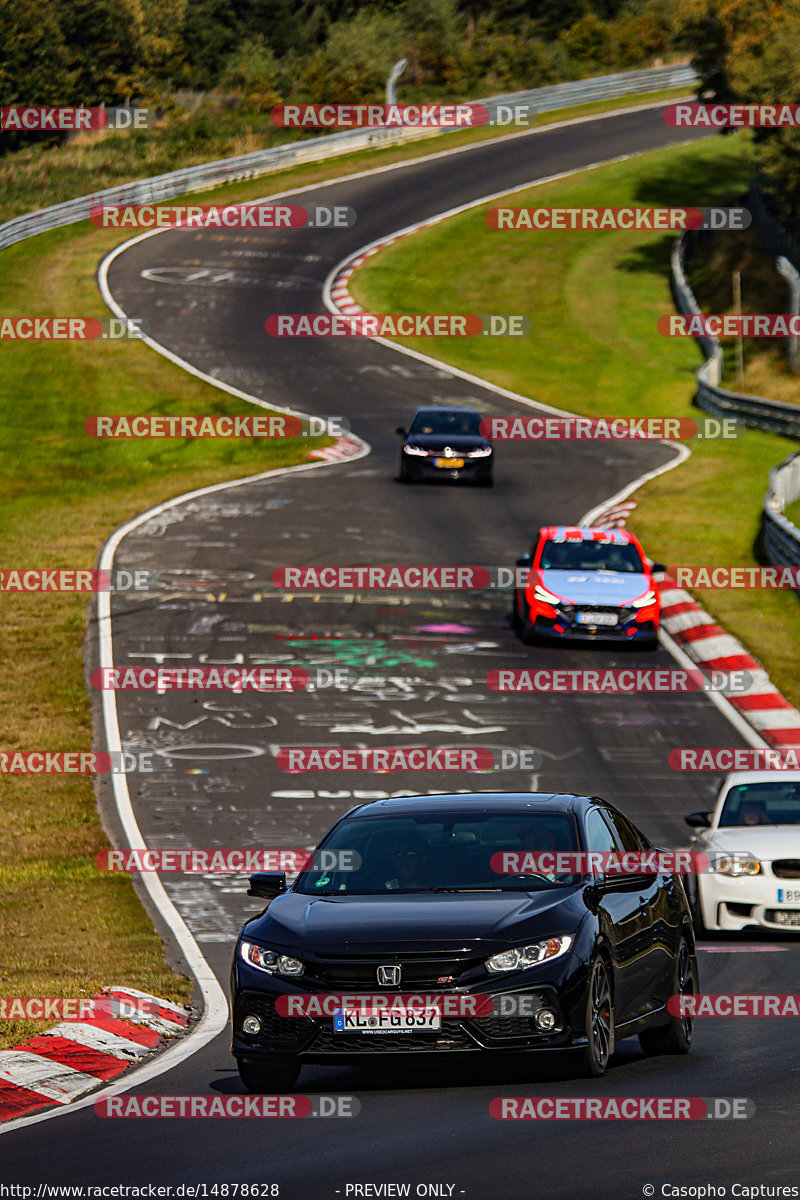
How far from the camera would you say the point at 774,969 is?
13.5 meters

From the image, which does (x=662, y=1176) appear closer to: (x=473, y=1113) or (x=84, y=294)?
(x=473, y=1113)

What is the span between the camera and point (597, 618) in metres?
25.8

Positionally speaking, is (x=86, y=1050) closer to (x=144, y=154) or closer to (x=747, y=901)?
(x=747, y=901)

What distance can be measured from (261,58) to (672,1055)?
83.9 metres

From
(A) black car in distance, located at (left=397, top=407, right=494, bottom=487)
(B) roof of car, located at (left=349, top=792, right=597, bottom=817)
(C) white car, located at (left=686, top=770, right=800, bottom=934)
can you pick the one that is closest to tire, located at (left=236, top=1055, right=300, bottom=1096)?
Answer: (B) roof of car, located at (left=349, top=792, right=597, bottom=817)

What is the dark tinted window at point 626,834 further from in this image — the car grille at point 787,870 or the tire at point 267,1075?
the car grille at point 787,870

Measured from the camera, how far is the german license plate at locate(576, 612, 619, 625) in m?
25.8

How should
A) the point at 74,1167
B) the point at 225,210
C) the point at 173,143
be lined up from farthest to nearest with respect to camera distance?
the point at 173,143 → the point at 225,210 → the point at 74,1167

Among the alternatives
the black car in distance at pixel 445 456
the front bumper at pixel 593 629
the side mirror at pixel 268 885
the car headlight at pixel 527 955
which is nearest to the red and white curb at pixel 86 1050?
the side mirror at pixel 268 885

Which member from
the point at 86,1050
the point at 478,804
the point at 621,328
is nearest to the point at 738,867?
the point at 478,804

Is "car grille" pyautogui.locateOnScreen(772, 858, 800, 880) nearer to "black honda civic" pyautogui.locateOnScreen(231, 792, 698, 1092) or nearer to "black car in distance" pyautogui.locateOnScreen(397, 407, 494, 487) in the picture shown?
"black honda civic" pyautogui.locateOnScreen(231, 792, 698, 1092)

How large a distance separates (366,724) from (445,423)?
16.3 meters

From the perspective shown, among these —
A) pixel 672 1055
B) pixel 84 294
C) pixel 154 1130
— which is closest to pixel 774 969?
pixel 672 1055

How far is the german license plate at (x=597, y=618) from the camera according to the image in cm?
2577
